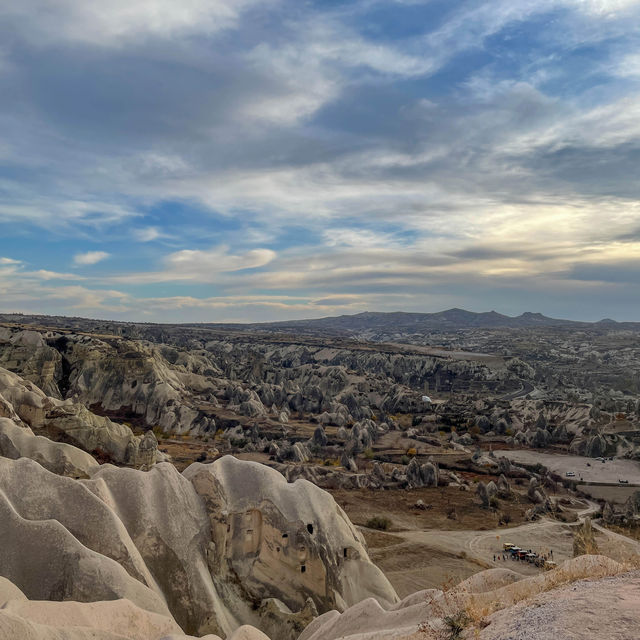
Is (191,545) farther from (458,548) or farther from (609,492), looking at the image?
(609,492)

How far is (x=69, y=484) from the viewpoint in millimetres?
17547

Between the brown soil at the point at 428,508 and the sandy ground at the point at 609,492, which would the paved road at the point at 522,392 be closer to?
the sandy ground at the point at 609,492

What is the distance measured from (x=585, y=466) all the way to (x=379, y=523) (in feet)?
112

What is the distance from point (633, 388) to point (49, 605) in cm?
12711

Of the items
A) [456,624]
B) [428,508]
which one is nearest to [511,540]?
[428,508]

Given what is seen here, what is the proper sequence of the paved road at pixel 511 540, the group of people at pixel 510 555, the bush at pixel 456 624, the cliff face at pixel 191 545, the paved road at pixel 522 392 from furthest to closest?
the paved road at pixel 522 392, the paved road at pixel 511 540, the group of people at pixel 510 555, the cliff face at pixel 191 545, the bush at pixel 456 624

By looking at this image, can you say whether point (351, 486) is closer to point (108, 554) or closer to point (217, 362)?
point (108, 554)

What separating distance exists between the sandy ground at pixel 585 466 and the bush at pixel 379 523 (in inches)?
Answer: 1085

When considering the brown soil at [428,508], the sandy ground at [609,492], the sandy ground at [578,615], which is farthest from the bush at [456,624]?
the sandy ground at [609,492]

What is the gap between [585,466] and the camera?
59.7 m

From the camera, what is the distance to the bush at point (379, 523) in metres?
38.1

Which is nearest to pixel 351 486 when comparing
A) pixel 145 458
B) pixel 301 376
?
pixel 145 458

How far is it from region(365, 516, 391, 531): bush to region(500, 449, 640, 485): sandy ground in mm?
27568

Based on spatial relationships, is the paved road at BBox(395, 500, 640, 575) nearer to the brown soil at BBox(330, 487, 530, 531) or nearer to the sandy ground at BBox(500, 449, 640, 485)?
the brown soil at BBox(330, 487, 530, 531)
